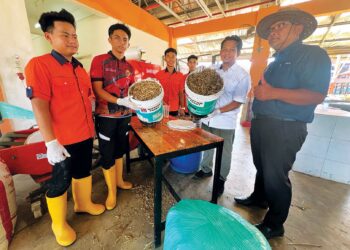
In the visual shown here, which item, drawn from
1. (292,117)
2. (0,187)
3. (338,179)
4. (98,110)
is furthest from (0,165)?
(338,179)

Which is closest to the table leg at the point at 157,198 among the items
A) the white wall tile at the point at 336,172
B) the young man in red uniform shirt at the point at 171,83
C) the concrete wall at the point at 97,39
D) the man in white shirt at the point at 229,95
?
the man in white shirt at the point at 229,95

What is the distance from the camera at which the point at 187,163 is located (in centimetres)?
217

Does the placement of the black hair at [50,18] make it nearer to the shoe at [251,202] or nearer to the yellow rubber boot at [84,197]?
the yellow rubber boot at [84,197]

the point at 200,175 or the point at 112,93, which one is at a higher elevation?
the point at 112,93

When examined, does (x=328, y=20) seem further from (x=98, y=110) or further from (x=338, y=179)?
(x=98, y=110)

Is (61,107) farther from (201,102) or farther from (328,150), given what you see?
(328,150)

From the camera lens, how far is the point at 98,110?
4.88 ft

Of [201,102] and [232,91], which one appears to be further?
[232,91]

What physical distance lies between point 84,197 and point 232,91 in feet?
5.65

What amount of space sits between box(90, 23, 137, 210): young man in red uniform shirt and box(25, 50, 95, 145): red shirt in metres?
0.17

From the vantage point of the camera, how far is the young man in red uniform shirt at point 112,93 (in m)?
1.39

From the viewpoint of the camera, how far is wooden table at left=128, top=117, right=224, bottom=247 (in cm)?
103

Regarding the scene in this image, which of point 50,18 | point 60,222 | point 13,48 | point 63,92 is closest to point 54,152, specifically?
point 63,92

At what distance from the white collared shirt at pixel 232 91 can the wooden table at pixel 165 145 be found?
1.24 feet
